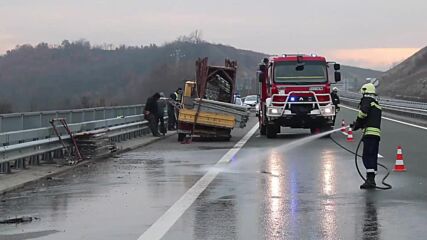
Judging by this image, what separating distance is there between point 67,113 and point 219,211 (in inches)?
409

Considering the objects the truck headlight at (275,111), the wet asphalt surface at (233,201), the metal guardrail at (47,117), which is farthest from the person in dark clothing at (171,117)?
the wet asphalt surface at (233,201)

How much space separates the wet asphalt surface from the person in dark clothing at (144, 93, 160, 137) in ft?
28.2

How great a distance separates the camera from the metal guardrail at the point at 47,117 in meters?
14.6

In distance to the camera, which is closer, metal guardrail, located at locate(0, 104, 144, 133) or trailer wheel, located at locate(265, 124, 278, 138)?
metal guardrail, located at locate(0, 104, 144, 133)

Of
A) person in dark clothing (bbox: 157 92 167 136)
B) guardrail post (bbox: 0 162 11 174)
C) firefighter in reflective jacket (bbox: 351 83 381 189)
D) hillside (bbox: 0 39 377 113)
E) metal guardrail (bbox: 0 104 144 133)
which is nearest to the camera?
firefighter in reflective jacket (bbox: 351 83 381 189)

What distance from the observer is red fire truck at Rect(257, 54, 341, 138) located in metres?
24.2

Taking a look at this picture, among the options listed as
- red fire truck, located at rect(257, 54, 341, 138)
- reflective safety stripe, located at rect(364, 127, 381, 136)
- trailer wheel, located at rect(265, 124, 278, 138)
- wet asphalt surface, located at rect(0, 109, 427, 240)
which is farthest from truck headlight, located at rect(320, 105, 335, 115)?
reflective safety stripe, located at rect(364, 127, 381, 136)

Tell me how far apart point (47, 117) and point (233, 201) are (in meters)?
8.19

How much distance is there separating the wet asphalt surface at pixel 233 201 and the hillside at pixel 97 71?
214ft

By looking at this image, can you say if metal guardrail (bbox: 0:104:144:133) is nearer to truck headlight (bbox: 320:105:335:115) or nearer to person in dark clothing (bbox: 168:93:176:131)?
person in dark clothing (bbox: 168:93:176:131)

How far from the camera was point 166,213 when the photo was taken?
9.23 metres

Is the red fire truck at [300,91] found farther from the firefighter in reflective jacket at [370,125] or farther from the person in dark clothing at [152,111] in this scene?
the firefighter in reflective jacket at [370,125]

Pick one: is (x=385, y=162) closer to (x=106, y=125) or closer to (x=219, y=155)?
(x=219, y=155)

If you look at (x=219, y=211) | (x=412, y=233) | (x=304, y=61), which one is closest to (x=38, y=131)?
(x=219, y=211)
